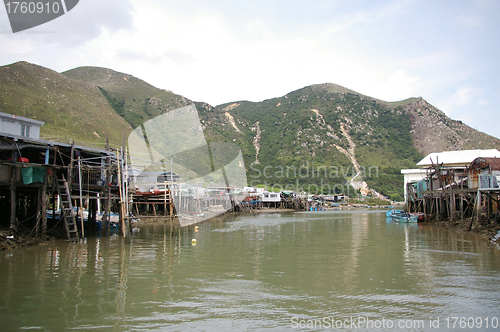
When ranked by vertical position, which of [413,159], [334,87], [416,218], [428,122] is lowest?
[416,218]

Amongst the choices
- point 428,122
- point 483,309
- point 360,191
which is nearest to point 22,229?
point 483,309

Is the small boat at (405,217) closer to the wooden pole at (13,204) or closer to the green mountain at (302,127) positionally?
the wooden pole at (13,204)

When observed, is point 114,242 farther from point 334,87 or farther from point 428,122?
point 334,87

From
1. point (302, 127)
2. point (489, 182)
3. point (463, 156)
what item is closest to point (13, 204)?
point (489, 182)

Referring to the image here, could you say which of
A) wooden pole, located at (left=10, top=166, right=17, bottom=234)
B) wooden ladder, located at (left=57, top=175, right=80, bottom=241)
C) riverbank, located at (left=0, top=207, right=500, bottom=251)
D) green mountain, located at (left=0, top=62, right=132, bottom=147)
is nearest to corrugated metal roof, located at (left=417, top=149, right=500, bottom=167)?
riverbank, located at (left=0, top=207, right=500, bottom=251)

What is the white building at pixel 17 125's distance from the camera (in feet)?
74.8

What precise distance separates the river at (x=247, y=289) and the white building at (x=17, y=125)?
11258 millimetres

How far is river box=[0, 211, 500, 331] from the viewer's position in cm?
728

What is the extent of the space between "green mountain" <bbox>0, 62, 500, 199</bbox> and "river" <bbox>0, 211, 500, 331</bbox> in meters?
50.6

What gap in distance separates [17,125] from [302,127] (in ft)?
314

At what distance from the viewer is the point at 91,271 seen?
11.9 m

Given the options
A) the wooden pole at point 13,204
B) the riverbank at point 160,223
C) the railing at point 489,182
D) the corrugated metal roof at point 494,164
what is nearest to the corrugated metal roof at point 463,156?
the riverbank at point 160,223

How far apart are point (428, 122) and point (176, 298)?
125222 mm

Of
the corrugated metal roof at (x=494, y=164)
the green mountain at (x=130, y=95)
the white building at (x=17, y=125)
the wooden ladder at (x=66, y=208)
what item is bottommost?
the wooden ladder at (x=66, y=208)
